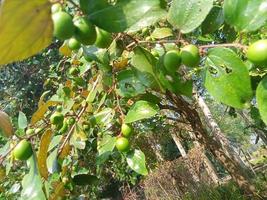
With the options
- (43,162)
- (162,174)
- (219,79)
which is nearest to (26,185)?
(43,162)

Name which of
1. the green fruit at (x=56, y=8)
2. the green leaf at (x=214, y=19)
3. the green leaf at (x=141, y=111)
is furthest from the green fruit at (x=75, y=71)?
the green fruit at (x=56, y=8)

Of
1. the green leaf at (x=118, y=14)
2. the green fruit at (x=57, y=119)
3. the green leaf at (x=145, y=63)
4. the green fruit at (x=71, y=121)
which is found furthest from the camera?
the green fruit at (x=71, y=121)

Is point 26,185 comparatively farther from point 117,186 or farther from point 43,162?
point 117,186

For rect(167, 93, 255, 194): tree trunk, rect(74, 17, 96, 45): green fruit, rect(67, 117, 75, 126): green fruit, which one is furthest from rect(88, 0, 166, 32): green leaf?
rect(67, 117, 75, 126): green fruit

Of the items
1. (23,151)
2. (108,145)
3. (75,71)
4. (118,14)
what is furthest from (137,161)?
(75,71)

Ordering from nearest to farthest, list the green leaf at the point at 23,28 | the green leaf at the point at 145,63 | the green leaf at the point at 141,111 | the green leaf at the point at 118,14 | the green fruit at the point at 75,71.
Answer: the green leaf at the point at 23,28, the green leaf at the point at 118,14, the green leaf at the point at 145,63, the green leaf at the point at 141,111, the green fruit at the point at 75,71

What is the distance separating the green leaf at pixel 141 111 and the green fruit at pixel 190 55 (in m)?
0.30

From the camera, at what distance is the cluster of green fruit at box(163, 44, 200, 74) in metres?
0.67

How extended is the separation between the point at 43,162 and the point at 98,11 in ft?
1.67

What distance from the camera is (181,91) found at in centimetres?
85

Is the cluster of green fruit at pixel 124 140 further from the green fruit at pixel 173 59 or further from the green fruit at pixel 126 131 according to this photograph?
the green fruit at pixel 173 59

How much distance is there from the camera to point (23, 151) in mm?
891

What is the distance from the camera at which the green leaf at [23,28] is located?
0.53 metres

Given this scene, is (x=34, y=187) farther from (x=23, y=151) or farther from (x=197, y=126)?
(x=197, y=126)
